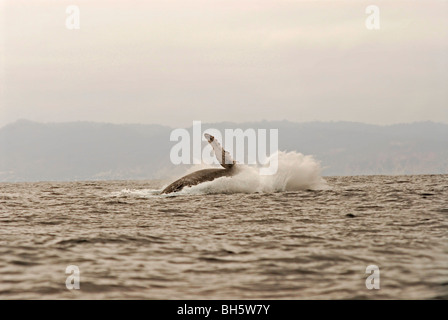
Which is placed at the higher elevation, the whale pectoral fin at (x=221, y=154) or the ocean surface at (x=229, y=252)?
the whale pectoral fin at (x=221, y=154)

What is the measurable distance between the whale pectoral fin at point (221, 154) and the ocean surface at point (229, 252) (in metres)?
6.10

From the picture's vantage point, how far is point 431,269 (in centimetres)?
911

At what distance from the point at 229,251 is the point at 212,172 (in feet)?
49.9

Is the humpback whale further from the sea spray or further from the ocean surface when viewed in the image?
the ocean surface

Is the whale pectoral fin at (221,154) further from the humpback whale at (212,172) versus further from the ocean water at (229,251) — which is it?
the ocean water at (229,251)

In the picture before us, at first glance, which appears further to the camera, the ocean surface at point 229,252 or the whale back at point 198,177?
the whale back at point 198,177

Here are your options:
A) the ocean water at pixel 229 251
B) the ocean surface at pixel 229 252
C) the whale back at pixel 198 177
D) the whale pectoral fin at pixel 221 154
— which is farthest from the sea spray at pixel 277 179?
the ocean surface at pixel 229 252

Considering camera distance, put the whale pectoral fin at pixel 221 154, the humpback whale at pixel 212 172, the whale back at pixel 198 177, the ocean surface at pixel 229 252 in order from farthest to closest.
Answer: the whale back at pixel 198 177, the humpback whale at pixel 212 172, the whale pectoral fin at pixel 221 154, the ocean surface at pixel 229 252

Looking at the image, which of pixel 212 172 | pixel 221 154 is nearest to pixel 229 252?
pixel 221 154

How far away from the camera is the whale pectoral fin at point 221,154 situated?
24641 mm
